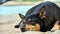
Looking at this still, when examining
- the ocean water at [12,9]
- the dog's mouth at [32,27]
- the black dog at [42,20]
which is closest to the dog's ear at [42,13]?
the black dog at [42,20]

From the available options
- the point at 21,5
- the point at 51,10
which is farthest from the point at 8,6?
the point at 51,10

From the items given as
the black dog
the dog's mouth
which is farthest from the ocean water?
the dog's mouth

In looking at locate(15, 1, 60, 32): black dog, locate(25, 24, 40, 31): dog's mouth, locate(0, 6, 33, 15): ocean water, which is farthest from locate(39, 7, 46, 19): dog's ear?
locate(0, 6, 33, 15): ocean water

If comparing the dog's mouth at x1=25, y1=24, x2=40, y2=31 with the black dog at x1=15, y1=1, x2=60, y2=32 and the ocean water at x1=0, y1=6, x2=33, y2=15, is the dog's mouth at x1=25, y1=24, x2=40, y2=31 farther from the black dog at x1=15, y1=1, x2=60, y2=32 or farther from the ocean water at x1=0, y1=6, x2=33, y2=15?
the ocean water at x1=0, y1=6, x2=33, y2=15

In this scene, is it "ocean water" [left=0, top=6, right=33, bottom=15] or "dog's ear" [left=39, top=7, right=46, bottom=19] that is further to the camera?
"ocean water" [left=0, top=6, right=33, bottom=15]

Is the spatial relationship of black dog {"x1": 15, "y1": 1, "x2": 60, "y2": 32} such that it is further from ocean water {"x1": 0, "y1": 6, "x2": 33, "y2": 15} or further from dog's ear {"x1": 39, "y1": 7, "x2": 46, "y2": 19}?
ocean water {"x1": 0, "y1": 6, "x2": 33, "y2": 15}

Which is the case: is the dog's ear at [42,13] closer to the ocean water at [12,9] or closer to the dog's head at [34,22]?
the dog's head at [34,22]

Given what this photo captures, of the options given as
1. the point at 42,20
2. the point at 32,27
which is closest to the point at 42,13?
the point at 42,20

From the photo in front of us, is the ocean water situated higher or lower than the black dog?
higher

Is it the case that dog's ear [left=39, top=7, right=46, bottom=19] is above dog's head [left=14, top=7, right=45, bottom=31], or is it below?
above

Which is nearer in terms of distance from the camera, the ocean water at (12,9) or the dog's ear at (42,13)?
the dog's ear at (42,13)

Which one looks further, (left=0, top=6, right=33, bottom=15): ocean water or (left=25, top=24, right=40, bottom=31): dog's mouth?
(left=0, top=6, right=33, bottom=15): ocean water

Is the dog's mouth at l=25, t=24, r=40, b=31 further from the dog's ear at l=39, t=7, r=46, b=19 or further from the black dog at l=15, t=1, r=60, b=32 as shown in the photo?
the dog's ear at l=39, t=7, r=46, b=19

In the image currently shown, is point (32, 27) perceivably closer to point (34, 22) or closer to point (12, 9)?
point (34, 22)
